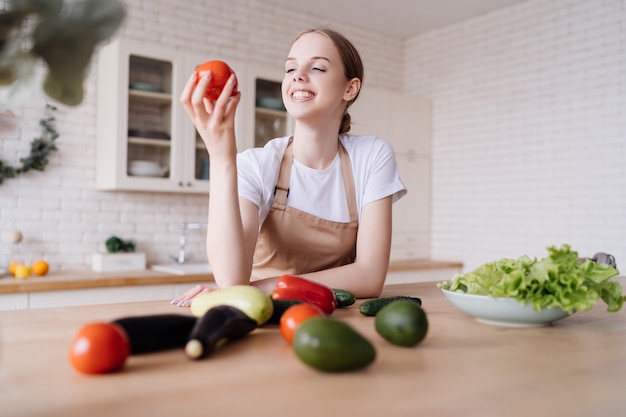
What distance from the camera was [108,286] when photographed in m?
3.41

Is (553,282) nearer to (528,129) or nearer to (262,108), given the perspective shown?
(262,108)

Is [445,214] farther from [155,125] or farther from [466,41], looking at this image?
[155,125]

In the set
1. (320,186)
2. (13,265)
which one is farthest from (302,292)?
(13,265)

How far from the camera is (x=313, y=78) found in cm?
196

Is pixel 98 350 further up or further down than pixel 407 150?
further down

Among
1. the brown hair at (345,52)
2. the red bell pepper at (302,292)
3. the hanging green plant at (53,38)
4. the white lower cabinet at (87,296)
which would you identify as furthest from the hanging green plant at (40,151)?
the hanging green plant at (53,38)

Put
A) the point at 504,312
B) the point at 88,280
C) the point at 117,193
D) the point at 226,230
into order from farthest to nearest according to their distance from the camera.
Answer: the point at 117,193, the point at 88,280, the point at 226,230, the point at 504,312

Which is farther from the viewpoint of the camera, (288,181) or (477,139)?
(477,139)

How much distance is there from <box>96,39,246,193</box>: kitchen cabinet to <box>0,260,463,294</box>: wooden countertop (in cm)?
60

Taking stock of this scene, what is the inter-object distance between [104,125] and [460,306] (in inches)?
129

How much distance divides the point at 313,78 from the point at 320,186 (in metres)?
0.38

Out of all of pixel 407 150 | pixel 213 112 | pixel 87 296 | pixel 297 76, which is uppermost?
pixel 407 150

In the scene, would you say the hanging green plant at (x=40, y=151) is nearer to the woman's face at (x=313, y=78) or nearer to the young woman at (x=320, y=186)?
the young woman at (x=320, y=186)

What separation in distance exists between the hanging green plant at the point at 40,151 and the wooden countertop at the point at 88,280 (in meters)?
0.69
